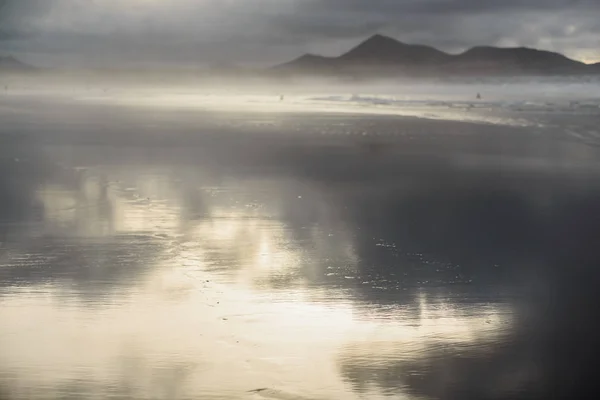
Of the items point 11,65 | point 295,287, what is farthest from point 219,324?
point 11,65

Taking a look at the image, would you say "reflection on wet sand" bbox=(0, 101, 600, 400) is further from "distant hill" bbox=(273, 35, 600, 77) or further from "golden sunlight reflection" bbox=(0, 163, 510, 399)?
"distant hill" bbox=(273, 35, 600, 77)

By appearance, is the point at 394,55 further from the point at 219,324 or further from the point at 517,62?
the point at 219,324

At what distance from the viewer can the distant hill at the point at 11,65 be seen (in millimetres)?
31550

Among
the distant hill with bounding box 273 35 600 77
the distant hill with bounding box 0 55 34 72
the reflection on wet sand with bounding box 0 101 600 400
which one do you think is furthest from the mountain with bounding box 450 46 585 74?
the reflection on wet sand with bounding box 0 101 600 400

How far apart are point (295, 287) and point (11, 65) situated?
101 feet

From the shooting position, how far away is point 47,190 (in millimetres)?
9578

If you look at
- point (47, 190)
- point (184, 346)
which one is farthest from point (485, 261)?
point (47, 190)

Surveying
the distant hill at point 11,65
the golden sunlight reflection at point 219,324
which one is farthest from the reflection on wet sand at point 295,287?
the distant hill at point 11,65

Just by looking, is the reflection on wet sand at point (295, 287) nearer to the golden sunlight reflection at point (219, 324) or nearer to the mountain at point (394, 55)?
the golden sunlight reflection at point (219, 324)

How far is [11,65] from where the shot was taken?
33469 mm

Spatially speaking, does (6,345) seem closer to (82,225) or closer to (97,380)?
(97,380)

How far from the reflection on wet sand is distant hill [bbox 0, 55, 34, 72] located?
22.9 m

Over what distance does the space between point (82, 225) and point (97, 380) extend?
369 cm

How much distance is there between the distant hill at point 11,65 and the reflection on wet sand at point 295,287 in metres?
22.9
